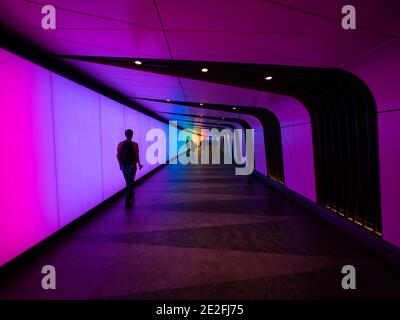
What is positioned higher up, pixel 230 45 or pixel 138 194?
pixel 230 45

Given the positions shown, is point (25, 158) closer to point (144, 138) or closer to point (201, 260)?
point (201, 260)

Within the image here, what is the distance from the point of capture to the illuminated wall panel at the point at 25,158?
3.39 meters

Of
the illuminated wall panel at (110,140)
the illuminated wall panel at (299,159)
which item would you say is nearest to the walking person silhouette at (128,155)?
the illuminated wall panel at (110,140)

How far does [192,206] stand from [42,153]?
4074 mm

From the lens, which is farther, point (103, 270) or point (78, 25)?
point (103, 270)

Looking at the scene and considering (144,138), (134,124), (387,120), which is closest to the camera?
(387,120)

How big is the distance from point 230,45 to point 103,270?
12.4 ft

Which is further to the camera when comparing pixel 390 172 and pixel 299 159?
pixel 299 159

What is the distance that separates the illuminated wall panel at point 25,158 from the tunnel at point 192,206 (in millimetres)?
25

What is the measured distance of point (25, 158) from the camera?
12.5ft

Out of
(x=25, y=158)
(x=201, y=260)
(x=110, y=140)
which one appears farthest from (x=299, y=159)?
(x=25, y=158)
